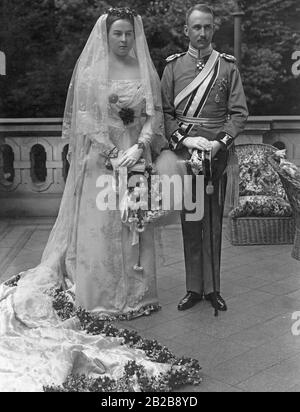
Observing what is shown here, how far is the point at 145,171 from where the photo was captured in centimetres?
399

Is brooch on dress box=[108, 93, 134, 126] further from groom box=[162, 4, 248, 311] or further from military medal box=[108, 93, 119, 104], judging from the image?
groom box=[162, 4, 248, 311]

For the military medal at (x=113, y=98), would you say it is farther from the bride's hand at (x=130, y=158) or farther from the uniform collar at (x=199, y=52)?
the uniform collar at (x=199, y=52)

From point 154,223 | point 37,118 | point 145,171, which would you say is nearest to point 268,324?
point 154,223

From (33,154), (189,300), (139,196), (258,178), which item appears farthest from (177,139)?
(33,154)

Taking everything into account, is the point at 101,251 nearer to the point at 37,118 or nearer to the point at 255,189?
the point at 255,189

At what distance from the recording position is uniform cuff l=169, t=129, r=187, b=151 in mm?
3973

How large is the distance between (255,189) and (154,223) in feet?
7.09

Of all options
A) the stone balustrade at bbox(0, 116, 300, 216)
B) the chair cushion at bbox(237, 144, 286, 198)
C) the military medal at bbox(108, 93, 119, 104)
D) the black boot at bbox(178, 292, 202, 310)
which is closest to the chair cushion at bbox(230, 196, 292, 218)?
the chair cushion at bbox(237, 144, 286, 198)

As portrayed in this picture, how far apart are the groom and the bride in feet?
0.47

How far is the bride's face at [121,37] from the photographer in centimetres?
379

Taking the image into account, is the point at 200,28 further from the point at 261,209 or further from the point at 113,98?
the point at 261,209

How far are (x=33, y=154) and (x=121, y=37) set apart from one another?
3309 millimetres

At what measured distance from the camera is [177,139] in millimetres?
3990

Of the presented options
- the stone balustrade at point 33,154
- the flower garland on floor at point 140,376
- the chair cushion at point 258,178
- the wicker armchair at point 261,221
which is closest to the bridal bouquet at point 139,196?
the flower garland on floor at point 140,376
